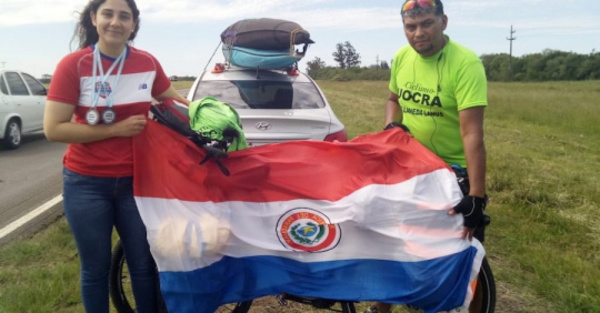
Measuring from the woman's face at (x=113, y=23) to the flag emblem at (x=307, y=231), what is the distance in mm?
1211

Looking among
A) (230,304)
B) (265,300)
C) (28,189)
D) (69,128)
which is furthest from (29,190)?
(69,128)

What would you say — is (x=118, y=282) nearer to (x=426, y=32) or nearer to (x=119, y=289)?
(x=119, y=289)

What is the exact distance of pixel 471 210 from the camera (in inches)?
103

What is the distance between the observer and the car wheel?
10.7 m

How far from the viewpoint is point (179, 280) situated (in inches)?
103

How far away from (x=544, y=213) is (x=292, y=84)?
10.4 feet

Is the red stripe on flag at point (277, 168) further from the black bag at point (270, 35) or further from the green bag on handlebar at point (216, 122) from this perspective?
the black bag at point (270, 35)

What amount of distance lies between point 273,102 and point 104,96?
340 centimetres

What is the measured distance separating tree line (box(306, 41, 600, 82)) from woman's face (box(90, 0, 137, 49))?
60.6 m

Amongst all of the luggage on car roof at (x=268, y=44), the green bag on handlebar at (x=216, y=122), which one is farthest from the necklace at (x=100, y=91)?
the luggage on car roof at (x=268, y=44)

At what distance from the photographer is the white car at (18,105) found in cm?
1073

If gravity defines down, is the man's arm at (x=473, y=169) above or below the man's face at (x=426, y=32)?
below

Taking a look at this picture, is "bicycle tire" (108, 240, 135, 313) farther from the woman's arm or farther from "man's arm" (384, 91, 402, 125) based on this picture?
"man's arm" (384, 91, 402, 125)

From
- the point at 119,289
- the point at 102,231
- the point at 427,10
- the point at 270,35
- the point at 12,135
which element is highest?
the point at 270,35
